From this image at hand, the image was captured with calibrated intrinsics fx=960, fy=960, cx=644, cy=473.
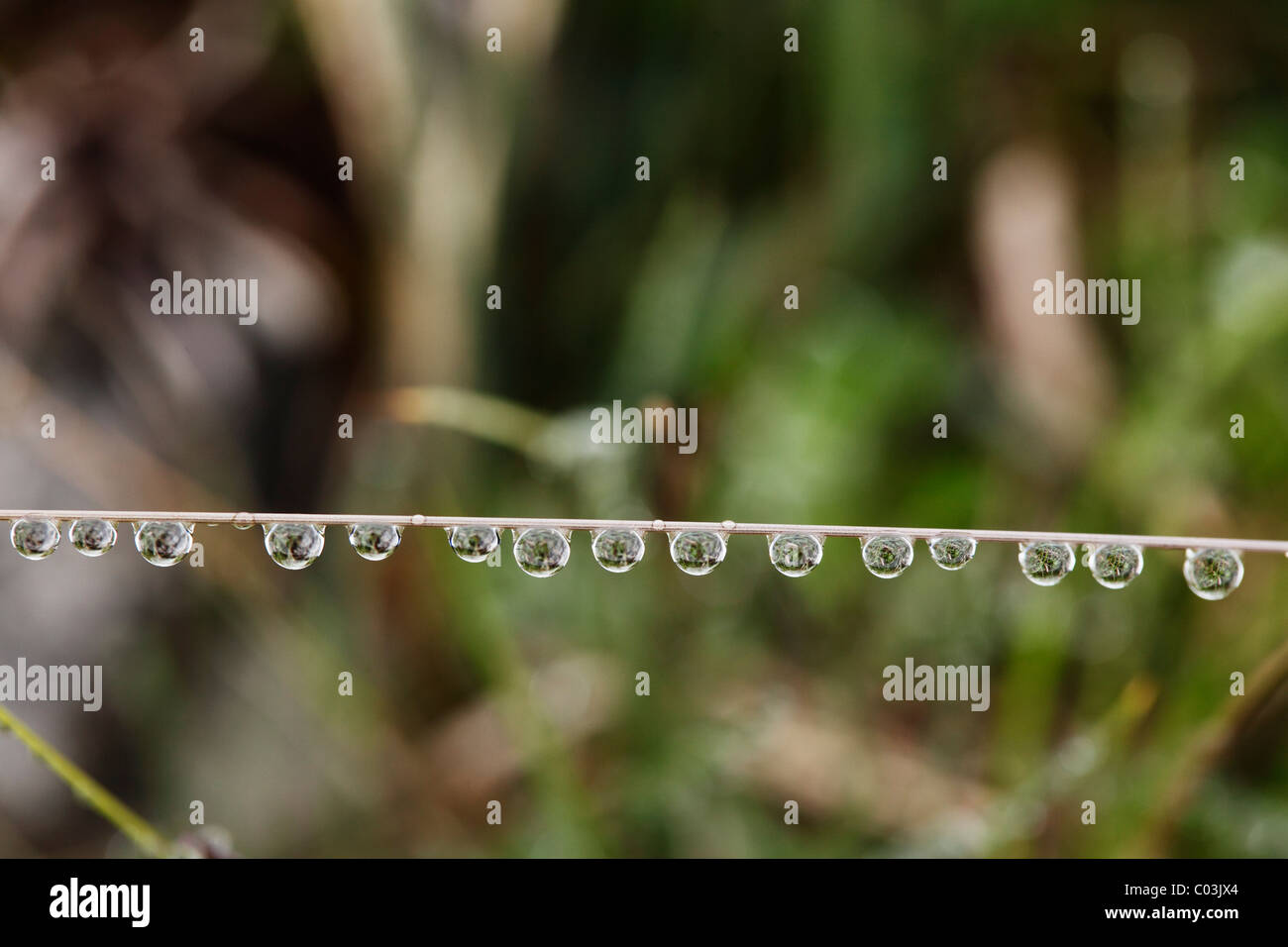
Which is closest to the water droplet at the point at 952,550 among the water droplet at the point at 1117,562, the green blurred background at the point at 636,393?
the water droplet at the point at 1117,562

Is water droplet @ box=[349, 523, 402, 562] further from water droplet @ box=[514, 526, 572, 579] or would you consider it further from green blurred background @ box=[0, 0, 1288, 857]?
green blurred background @ box=[0, 0, 1288, 857]

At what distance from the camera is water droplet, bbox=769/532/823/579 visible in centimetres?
83

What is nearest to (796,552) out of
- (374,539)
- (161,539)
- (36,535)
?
(374,539)

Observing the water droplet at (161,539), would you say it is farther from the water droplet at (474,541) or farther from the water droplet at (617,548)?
the water droplet at (617,548)

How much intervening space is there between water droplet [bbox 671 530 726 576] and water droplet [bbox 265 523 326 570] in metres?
0.31

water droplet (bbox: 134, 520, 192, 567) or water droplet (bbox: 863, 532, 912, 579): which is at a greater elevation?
water droplet (bbox: 134, 520, 192, 567)

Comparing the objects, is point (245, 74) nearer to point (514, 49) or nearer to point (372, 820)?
point (514, 49)

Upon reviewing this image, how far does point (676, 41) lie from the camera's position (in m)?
1.88

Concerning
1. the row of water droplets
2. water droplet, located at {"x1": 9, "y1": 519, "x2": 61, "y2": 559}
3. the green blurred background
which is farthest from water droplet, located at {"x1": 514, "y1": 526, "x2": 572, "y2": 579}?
the green blurred background

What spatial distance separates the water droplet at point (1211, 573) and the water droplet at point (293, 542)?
0.77 m

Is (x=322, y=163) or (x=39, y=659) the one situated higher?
(x=322, y=163)

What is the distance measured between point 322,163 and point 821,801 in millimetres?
1532

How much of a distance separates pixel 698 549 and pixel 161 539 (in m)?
0.46
